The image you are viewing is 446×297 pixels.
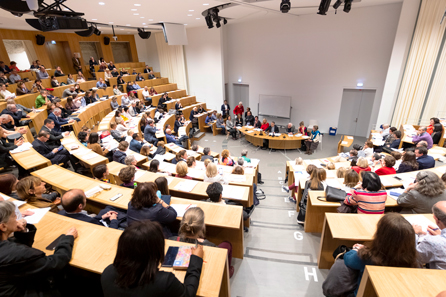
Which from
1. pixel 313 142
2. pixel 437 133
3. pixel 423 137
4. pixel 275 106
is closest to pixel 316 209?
pixel 423 137

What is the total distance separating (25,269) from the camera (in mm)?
1526

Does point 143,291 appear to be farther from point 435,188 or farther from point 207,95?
point 207,95

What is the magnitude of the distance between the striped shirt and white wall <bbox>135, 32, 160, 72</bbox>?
15.9m

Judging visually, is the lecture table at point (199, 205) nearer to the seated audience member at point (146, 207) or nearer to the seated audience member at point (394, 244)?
the seated audience member at point (146, 207)

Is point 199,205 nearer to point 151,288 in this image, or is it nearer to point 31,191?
point 151,288

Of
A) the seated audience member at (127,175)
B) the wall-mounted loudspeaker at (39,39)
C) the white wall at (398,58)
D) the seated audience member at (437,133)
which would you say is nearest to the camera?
the seated audience member at (127,175)

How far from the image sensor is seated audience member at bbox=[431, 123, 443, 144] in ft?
21.4

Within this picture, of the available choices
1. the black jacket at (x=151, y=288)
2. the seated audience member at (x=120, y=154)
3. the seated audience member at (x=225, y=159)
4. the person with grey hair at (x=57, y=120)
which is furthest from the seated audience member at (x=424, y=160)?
the person with grey hair at (x=57, y=120)

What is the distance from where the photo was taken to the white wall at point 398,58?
25.0 ft

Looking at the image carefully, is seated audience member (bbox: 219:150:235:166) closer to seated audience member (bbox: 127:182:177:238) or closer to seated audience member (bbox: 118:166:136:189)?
seated audience member (bbox: 118:166:136:189)

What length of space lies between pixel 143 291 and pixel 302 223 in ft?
11.2

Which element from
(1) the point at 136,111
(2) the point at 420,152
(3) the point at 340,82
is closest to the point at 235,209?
(2) the point at 420,152

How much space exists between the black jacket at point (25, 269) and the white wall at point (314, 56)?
11.2 m

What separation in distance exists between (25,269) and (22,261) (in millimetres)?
81
